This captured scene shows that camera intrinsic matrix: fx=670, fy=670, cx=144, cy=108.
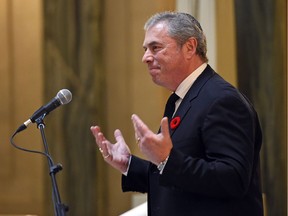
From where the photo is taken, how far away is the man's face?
2523 mm

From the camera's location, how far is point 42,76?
5547 millimetres

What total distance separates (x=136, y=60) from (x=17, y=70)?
104cm

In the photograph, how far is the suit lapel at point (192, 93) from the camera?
245 cm

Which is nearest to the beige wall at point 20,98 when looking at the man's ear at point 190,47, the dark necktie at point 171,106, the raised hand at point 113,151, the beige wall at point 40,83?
the beige wall at point 40,83

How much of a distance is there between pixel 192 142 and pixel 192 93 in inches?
8.7

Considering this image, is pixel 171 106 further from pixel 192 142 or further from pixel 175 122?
pixel 192 142

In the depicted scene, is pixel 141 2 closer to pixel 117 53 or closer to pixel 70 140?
pixel 117 53

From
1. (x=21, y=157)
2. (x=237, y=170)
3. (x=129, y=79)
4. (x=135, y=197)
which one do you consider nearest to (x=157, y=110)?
(x=129, y=79)

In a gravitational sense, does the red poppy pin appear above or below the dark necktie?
below

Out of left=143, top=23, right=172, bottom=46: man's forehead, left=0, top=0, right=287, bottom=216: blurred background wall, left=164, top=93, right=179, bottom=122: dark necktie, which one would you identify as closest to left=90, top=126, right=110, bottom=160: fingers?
left=164, top=93, right=179, bottom=122: dark necktie

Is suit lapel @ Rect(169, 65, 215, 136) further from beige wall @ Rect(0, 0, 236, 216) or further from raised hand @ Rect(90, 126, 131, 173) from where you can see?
beige wall @ Rect(0, 0, 236, 216)

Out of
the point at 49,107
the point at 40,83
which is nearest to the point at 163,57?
the point at 49,107

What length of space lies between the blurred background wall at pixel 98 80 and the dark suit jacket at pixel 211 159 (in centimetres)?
266

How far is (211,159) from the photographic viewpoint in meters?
2.28
